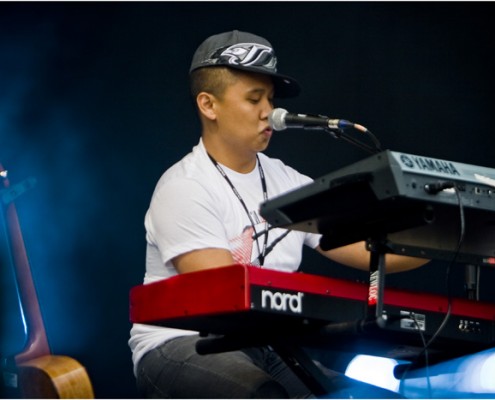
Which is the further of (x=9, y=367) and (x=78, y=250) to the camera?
(x=78, y=250)

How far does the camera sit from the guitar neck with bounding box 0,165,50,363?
9.76 ft

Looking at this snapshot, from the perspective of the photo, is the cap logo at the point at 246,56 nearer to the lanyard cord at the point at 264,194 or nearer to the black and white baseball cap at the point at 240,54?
the black and white baseball cap at the point at 240,54

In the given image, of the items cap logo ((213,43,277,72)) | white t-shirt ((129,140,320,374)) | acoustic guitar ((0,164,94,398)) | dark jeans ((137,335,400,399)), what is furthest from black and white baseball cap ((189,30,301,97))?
dark jeans ((137,335,400,399))

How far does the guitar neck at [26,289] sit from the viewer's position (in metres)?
2.97

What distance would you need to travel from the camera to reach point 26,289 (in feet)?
9.93

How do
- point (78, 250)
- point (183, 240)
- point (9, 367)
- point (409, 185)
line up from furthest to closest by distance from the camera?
point (78, 250) < point (9, 367) < point (183, 240) < point (409, 185)

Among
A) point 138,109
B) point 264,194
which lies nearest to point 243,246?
point 264,194

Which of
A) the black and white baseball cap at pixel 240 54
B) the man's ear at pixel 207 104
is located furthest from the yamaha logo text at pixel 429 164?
the man's ear at pixel 207 104

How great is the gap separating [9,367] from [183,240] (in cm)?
67

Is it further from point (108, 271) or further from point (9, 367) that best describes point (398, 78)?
point (9, 367)

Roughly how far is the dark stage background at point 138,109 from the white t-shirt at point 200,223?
0.52m

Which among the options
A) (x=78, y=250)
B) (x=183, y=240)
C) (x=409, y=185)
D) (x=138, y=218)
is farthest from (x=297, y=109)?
(x=409, y=185)

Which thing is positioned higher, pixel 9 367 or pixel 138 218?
pixel 138 218

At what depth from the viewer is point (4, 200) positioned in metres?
3.04
